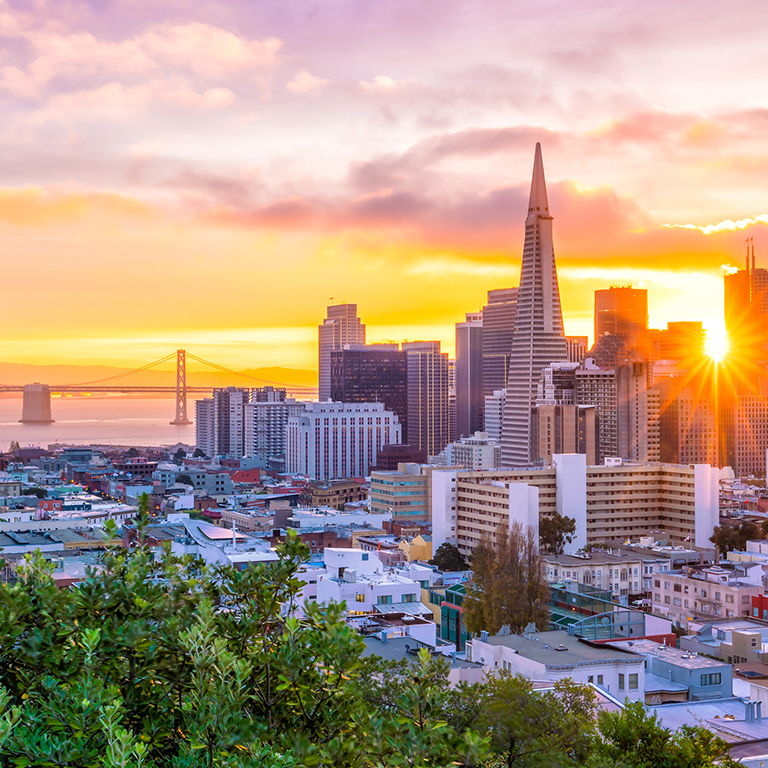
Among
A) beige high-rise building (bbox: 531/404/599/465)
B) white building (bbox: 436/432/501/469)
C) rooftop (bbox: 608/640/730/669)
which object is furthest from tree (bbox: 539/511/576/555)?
white building (bbox: 436/432/501/469)

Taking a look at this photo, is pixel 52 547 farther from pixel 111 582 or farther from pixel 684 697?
pixel 111 582

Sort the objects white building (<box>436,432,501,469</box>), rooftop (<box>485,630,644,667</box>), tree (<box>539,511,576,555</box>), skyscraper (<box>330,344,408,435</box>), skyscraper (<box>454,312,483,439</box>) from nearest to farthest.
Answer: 1. rooftop (<box>485,630,644,667</box>)
2. tree (<box>539,511,576,555</box>)
3. white building (<box>436,432,501,469</box>)
4. skyscraper (<box>330,344,408,435</box>)
5. skyscraper (<box>454,312,483,439</box>)

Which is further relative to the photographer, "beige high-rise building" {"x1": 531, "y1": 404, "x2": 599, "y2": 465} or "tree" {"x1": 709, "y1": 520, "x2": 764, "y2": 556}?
"beige high-rise building" {"x1": 531, "y1": 404, "x2": 599, "y2": 465}

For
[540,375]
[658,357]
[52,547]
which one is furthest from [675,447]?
[52,547]

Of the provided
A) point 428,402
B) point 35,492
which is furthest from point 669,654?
point 428,402

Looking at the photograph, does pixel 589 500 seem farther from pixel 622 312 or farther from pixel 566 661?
pixel 622 312

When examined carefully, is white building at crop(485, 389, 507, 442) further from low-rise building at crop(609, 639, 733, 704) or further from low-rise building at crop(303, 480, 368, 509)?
low-rise building at crop(609, 639, 733, 704)

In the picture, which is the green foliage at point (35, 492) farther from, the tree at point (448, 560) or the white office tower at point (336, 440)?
the white office tower at point (336, 440)
